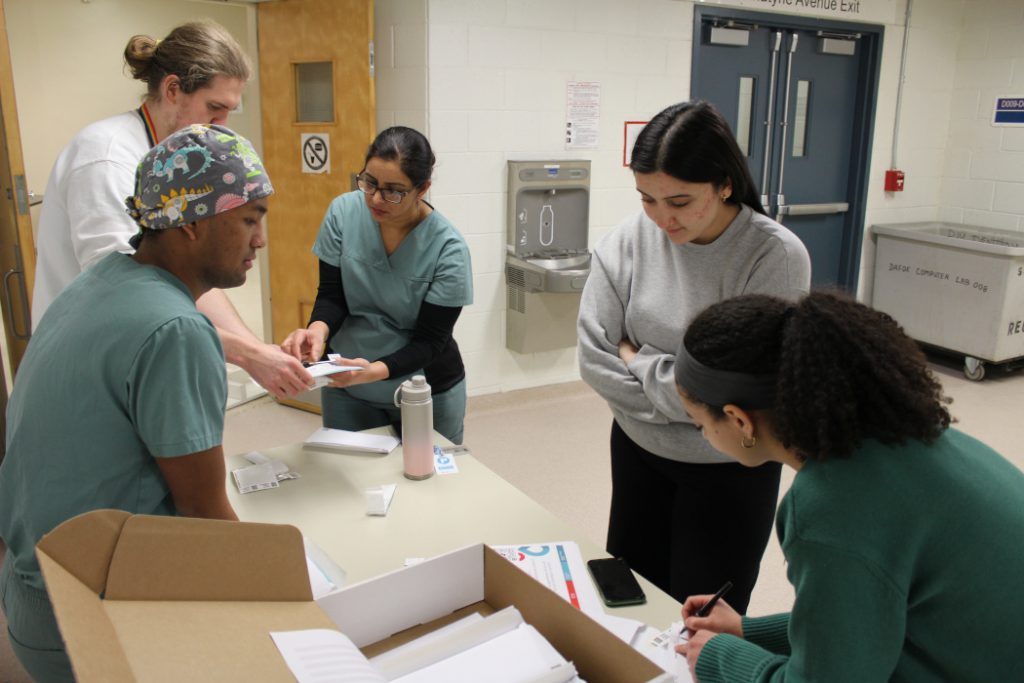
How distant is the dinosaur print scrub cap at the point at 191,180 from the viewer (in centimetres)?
114

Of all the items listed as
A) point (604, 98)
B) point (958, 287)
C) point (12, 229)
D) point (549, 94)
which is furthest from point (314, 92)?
point (958, 287)

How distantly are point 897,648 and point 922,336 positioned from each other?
15.7 ft

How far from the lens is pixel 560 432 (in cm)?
407

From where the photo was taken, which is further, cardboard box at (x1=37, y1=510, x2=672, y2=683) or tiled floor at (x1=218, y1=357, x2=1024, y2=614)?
tiled floor at (x1=218, y1=357, x2=1024, y2=614)

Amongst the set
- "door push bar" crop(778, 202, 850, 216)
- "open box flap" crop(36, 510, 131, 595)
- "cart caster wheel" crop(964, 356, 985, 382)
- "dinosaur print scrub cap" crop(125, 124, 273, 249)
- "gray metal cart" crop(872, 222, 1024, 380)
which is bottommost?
"cart caster wheel" crop(964, 356, 985, 382)

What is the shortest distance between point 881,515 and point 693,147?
88 centimetres

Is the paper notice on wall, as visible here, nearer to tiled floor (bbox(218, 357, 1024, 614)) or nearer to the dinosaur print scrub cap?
tiled floor (bbox(218, 357, 1024, 614))

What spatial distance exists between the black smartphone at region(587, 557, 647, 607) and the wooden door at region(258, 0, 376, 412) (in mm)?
2742

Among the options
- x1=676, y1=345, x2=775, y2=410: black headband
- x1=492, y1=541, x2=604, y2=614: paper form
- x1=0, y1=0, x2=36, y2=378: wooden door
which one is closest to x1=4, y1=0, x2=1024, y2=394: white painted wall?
x1=0, y1=0, x2=36, y2=378: wooden door

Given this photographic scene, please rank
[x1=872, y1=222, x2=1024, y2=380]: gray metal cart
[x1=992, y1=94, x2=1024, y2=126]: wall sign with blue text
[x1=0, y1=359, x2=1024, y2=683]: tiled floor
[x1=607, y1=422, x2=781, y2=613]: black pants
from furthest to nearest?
[x1=992, y1=94, x2=1024, y2=126]: wall sign with blue text → [x1=872, y1=222, x2=1024, y2=380]: gray metal cart → [x1=0, y1=359, x2=1024, y2=683]: tiled floor → [x1=607, y1=422, x2=781, y2=613]: black pants

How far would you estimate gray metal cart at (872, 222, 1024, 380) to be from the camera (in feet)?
15.2

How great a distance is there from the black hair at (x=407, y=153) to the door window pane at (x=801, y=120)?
3761mm

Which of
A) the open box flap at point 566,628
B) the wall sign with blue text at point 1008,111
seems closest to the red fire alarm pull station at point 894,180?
the wall sign with blue text at point 1008,111

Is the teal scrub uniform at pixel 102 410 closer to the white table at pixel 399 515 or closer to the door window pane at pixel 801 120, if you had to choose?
the white table at pixel 399 515
